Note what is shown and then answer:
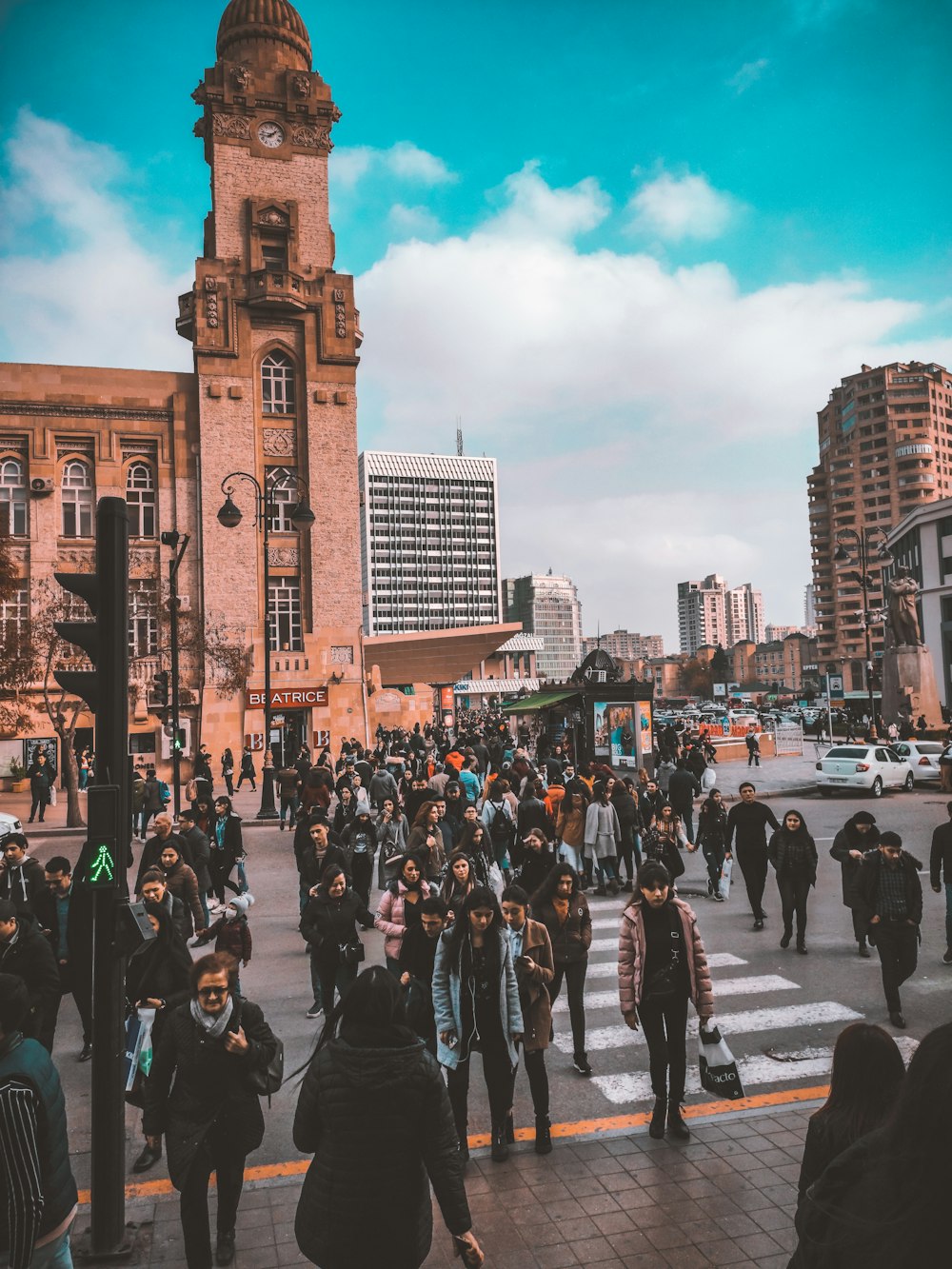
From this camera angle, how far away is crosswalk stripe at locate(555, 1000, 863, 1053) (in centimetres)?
793

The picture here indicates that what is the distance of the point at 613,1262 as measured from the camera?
180 inches

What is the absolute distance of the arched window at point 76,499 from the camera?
128 feet

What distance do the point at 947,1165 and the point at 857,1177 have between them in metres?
0.37

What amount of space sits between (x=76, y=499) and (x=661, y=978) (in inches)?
1518

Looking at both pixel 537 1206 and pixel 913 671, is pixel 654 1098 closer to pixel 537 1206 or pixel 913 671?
pixel 537 1206

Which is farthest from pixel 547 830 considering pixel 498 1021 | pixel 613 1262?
pixel 613 1262

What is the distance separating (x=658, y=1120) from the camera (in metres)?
5.98

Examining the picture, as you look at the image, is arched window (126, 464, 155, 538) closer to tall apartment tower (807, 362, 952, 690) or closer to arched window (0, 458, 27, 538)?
arched window (0, 458, 27, 538)

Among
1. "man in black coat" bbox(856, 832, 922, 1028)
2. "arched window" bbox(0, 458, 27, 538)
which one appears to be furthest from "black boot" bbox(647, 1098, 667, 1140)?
"arched window" bbox(0, 458, 27, 538)

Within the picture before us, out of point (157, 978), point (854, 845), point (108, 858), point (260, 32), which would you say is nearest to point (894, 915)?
point (854, 845)

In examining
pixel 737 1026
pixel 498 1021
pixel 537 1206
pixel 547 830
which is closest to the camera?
pixel 537 1206

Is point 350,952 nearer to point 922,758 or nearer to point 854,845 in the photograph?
point 854,845

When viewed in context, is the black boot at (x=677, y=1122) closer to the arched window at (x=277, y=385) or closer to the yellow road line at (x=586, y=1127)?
the yellow road line at (x=586, y=1127)

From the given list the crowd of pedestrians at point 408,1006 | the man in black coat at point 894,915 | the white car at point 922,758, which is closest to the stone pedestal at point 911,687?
the white car at point 922,758
